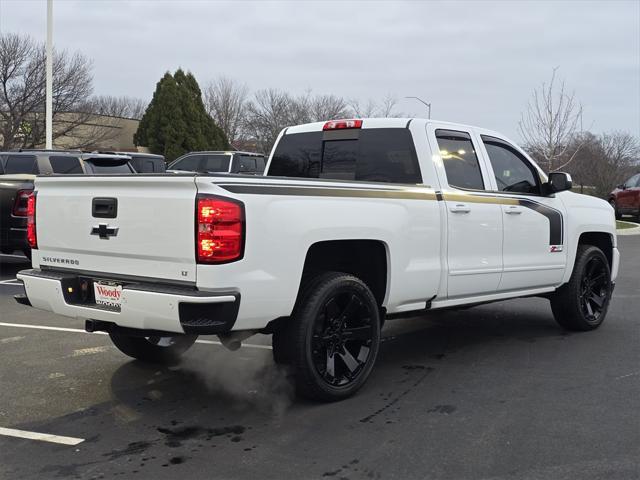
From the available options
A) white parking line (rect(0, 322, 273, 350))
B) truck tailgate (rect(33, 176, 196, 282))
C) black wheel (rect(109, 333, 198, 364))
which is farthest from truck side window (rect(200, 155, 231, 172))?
truck tailgate (rect(33, 176, 196, 282))

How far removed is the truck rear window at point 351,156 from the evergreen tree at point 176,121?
38.0 meters

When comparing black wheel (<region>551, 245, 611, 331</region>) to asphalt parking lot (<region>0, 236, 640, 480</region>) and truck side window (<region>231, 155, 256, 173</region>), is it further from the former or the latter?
truck side window (<region>231, 155, 256, 173</region>)

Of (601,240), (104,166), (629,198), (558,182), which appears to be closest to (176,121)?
(629,198)

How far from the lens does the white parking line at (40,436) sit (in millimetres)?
3811

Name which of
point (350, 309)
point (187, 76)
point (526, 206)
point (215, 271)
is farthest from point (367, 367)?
Result: point (187, 76)

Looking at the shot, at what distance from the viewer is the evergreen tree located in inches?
1711

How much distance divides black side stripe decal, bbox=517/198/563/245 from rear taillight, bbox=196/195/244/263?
331 centimetres

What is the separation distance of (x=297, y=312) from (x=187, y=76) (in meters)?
43.8

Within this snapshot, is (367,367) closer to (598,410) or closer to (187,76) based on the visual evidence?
(598,410)

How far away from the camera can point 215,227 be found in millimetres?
3699

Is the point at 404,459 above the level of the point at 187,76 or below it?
below

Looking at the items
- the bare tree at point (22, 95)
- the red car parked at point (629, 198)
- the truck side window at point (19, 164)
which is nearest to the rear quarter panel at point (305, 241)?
the truck side window at point (19, 164)

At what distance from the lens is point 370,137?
560 centimetres

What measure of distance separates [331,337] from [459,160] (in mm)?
2066
